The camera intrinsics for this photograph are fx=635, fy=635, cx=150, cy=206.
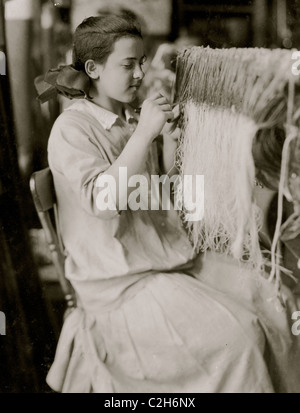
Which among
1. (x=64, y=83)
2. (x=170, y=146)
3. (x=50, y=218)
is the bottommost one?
(x=50, y=218)

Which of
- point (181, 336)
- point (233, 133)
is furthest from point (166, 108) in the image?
point (181, 336)

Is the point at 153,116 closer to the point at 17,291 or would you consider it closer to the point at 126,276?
the point at 126,276

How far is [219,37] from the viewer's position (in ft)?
3.65

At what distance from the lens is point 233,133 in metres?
1.07

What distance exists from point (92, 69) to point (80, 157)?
0.16 m

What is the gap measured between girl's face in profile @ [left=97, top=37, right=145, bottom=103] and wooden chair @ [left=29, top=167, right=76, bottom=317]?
174mm

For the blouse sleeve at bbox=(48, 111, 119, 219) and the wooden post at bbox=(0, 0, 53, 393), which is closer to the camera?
the blouse sleeve at bbox=(48, 111, 119, 219)

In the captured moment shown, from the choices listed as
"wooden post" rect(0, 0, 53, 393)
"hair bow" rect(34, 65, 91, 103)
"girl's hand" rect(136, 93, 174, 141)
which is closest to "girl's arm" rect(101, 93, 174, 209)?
"girl's hand" rect(136, 93, 174, 141)

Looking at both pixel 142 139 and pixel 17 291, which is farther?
pixel 17 291

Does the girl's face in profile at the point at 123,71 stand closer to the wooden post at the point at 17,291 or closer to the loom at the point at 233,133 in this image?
the loom at the point at 233,133

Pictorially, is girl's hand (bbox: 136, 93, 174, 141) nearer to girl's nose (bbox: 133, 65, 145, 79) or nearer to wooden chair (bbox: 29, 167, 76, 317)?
girl's nose (bbox: 133, 65, 145, 79)

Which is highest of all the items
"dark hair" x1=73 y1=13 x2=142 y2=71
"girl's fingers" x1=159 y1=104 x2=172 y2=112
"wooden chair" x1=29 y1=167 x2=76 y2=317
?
"dark hair" x1=73 y1=13 x2=142 y2=71

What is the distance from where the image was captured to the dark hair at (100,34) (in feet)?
3.47

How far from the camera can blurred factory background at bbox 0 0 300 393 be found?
3.61 feet
